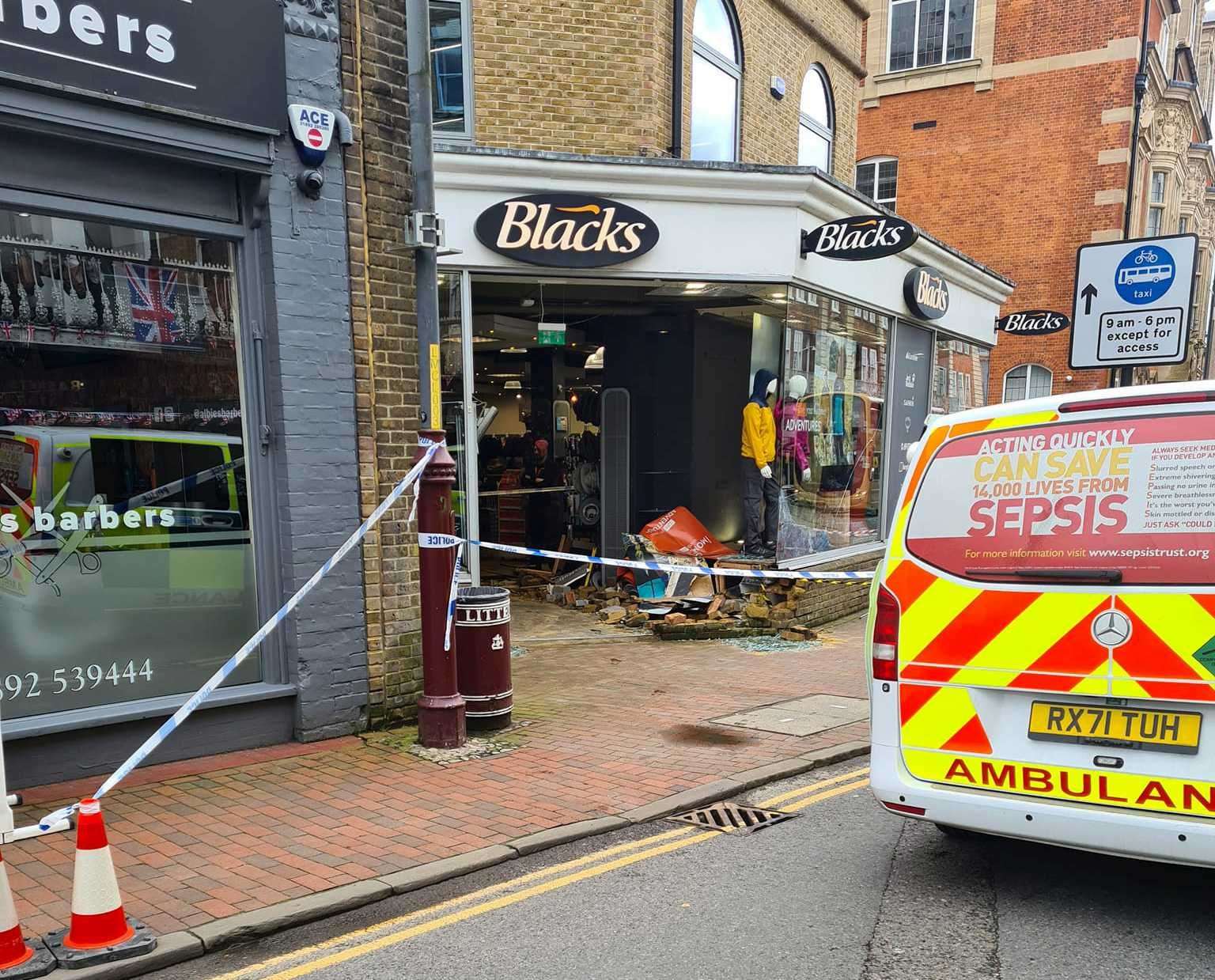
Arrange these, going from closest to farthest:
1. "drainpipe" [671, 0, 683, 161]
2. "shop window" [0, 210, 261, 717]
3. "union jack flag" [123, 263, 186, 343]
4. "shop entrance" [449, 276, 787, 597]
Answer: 1. "shop window" [0, 210, 261, 717]
2. "union jack flag" [123, 263, 186, 343]
3. "drainpipe" [671, 0, 683, 161]
4. "shop entrance" [449, 276, 787, 597]

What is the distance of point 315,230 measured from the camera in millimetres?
5996

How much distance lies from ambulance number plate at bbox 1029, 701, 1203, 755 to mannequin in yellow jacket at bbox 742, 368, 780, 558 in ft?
23.0

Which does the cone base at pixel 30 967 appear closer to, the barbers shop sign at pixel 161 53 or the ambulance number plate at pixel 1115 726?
the ambulance number plate at pixel 1115 726

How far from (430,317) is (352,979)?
415 cm

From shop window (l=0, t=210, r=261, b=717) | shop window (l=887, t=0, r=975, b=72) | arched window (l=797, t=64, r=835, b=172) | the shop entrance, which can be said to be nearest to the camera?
shop window (l=0, t=210, r=261, b=717)

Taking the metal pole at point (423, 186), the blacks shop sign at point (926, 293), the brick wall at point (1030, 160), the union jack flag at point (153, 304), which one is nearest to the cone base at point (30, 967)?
the union jack flag at point (153, 304)

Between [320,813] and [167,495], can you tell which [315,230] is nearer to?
[167,495]

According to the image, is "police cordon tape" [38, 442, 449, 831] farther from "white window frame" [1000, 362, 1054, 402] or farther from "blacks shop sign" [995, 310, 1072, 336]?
"white window frame" [1000, 362, 1054, 402]

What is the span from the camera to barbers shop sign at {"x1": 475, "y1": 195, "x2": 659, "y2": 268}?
30.0 feet

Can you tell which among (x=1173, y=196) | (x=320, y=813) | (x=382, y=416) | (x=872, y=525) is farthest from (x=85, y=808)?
(x=1173, y=196)

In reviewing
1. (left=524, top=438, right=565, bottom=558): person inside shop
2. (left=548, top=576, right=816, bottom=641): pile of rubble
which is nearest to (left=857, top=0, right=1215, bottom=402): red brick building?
(left=524, top=438, right=565, bottom=558): person inside shop

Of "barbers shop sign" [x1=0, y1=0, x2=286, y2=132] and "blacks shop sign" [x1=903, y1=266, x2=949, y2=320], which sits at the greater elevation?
"barbers shop sign" [x1=0, y1=0, x2=286, y2=132]

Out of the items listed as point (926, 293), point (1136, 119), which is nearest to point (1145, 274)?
point (926, 293)

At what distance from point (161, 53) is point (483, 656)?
13.3 ft
